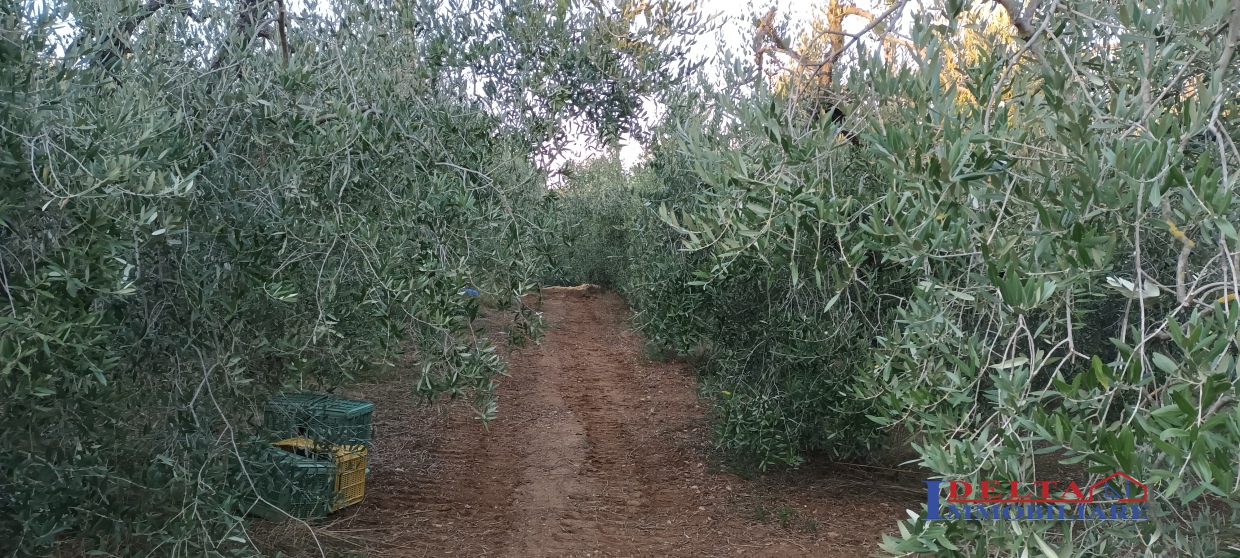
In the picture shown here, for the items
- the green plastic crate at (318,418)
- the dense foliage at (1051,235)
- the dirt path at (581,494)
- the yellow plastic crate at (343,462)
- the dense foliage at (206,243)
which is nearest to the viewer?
the dense foliage at (1051,235)

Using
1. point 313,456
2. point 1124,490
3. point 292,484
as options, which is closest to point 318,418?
point 292,484

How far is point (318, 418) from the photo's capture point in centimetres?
498

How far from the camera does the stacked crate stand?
472 cm

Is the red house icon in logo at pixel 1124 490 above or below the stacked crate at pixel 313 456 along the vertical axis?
above

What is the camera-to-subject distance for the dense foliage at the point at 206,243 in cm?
298

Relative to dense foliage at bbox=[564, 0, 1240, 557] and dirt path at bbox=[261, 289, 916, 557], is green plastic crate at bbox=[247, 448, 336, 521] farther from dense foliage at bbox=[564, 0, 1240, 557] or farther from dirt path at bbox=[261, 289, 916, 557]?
dense foliage at bbox=[564, 0, 1240, 557]

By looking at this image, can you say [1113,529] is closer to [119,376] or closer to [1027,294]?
[1027,294]

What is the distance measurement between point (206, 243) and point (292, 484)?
1837mm

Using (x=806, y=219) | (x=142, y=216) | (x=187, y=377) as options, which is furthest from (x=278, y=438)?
(x=806, y=219)

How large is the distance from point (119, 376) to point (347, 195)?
136 cm
